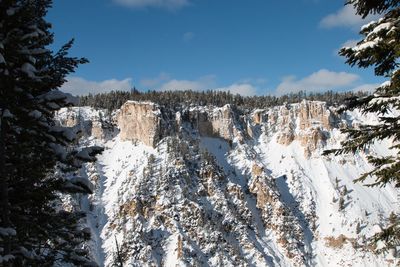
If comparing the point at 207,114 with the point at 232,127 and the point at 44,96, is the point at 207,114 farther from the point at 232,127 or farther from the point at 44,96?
the point at 44,96

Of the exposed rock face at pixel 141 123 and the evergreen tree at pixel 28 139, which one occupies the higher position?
the exposed rock face at pixel 141 123

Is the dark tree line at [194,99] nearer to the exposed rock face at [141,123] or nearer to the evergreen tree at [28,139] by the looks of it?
the exposed rock face at [141,123]

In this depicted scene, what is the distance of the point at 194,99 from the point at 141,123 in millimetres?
32151

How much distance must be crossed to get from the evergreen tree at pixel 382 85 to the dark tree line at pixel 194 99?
136 m

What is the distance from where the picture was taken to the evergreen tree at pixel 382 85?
6992 millimetres

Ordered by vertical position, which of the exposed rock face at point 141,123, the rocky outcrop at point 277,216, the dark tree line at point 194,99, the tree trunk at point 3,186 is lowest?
the rocky outcrop at point 277,216

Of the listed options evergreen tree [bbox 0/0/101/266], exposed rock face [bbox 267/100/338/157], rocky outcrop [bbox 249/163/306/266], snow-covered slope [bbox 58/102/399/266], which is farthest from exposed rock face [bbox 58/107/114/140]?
evergreen tree [bbox 0/0/101/266]

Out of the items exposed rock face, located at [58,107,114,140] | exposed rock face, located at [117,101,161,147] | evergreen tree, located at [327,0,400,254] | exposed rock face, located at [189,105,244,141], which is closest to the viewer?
evergreen tree, located at [327,0,400,254]

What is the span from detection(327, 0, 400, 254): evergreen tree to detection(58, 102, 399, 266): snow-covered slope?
90280 mm

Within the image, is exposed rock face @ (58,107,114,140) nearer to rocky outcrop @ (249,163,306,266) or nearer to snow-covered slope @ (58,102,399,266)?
snow-covered slope @ (58,102,399,266)

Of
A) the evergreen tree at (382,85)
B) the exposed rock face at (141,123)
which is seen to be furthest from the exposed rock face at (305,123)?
the evergreen tree at (382,85)

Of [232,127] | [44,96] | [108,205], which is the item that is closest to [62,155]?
[44,96]

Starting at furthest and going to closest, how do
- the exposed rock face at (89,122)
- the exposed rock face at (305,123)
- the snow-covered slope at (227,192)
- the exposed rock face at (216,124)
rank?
1. the exposed rock face at (216,124)
2. the exposed rock face at (305,123)
3. the exposed rock face at (89,122)
4. the snow-covered slope at (227,192)

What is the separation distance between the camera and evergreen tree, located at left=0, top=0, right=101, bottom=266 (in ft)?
25.6
